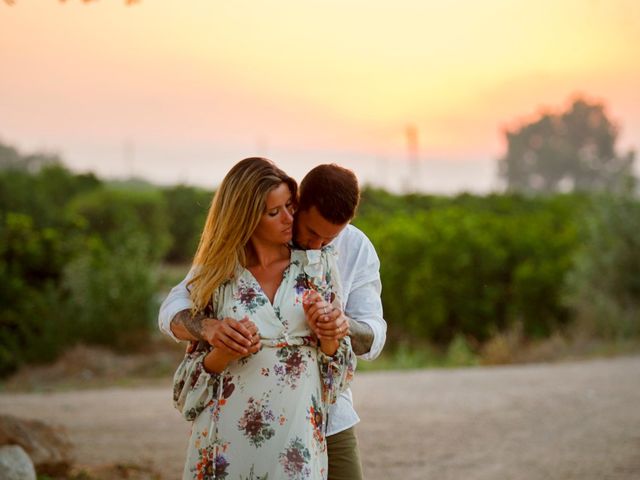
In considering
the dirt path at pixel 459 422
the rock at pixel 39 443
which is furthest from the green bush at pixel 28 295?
the rock at pixel 39 443

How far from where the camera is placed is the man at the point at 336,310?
11.2 feet

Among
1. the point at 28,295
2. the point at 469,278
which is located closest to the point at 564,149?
the point at 469,278

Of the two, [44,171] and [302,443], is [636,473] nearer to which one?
[302,443]

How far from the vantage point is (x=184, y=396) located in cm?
359

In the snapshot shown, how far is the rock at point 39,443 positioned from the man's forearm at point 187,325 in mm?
3450

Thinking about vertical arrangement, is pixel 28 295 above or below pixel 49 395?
above

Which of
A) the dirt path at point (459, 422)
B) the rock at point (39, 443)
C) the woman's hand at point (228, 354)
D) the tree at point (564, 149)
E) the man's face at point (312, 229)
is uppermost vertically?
the tree at point (564, 149)

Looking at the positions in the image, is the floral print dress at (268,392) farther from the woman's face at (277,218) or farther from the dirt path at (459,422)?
the dirt path at (459,422)

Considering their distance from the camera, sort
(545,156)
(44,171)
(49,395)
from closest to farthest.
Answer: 1. (49,395)
2. (44,171)
3. (545,156)

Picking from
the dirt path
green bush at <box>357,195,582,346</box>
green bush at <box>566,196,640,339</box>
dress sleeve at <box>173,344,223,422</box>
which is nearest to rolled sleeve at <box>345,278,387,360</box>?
dress sleeve at <box>173,344,223,422</box>

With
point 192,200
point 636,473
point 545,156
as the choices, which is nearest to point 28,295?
point 636,473

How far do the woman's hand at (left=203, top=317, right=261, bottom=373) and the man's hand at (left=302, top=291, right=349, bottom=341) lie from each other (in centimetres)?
18

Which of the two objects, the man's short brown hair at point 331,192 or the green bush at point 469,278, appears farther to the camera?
the green bush at point 469,278

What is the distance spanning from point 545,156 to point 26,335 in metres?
64.2
